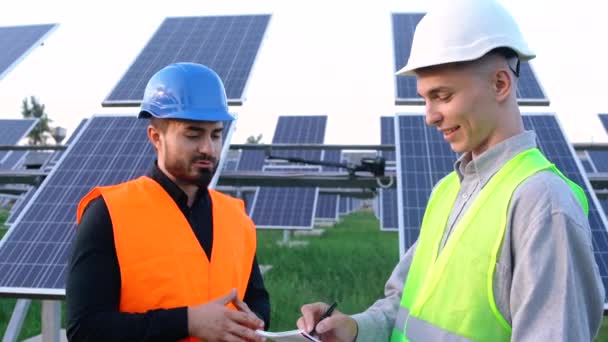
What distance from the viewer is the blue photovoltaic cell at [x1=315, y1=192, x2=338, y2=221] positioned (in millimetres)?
20219

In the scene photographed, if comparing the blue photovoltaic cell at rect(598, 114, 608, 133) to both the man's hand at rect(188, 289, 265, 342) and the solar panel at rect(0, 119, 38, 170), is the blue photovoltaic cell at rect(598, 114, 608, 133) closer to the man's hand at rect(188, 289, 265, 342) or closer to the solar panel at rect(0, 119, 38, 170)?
the man's hand at rect(188, 289, 265, 342)

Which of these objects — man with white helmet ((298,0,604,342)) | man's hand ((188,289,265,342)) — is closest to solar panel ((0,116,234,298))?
man's hand ((188,289,265,342))

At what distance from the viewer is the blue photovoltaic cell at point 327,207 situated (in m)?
20.2

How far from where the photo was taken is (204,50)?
26.7 feet

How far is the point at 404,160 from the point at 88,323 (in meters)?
3.95

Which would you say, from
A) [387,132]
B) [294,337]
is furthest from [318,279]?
[294,337]

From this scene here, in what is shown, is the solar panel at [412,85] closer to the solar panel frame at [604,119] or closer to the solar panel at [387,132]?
the solar panel frame at [604,119]

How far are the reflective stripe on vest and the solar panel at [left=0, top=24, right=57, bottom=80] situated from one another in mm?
6693

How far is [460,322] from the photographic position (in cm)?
180

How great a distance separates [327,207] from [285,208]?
621 centimetres

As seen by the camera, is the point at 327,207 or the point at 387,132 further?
the point at 327,207

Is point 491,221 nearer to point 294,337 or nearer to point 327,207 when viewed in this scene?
point 294,337

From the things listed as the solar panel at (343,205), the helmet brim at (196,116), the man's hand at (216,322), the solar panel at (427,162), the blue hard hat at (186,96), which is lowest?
the man's hand at (216,322)

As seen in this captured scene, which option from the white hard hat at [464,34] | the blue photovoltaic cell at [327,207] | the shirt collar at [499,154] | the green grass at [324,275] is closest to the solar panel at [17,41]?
the green grass at [324,275]
